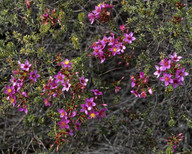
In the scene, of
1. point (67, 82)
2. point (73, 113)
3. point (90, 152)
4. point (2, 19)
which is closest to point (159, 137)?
point (90, 152)

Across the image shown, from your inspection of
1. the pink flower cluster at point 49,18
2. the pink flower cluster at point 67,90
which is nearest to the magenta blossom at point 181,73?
the pink flower cluster at point 67,90

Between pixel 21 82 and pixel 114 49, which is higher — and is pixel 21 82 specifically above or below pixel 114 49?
below

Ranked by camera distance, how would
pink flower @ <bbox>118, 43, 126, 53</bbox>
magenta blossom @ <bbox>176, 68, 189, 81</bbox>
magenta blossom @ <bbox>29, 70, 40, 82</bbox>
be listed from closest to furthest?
magenta blossom @ <bbox>176, 68, 189, 81</bbox> < magenta blossom @ <bbox>29, 70, 40, 82</bbox> < pink flower @ <bbox>118, 43, 126, 53</bbox>

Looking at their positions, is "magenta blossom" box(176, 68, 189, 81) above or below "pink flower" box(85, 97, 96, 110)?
above

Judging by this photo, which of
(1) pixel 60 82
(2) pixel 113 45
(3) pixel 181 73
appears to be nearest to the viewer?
(3) pixel 181 73

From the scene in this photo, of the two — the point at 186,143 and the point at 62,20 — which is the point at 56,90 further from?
the point at 186,143

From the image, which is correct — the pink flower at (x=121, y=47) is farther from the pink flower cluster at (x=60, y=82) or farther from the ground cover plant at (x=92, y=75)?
the pink flower cluster at (x=60, y=82)

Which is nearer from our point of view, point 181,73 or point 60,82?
point 181,73

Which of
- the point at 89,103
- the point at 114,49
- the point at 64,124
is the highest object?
the point at 114,49

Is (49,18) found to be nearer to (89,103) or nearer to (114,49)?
(114,49)

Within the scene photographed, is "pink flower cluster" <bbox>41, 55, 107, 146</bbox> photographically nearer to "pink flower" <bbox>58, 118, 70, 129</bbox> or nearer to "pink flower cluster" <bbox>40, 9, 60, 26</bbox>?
"pink flower" <bbox>58, 118, 70, 129</bbox>

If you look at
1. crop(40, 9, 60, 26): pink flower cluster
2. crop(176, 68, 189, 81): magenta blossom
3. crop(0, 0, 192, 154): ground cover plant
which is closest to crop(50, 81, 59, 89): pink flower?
crop(0, 0, 192, 154): ground cover plant

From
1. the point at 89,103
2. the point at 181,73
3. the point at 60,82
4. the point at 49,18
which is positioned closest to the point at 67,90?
the point at 60,82

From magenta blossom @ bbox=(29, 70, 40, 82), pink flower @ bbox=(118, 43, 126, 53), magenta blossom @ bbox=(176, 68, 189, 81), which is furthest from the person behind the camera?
pink flower @ bbox=(118, 43, 126, 53)
